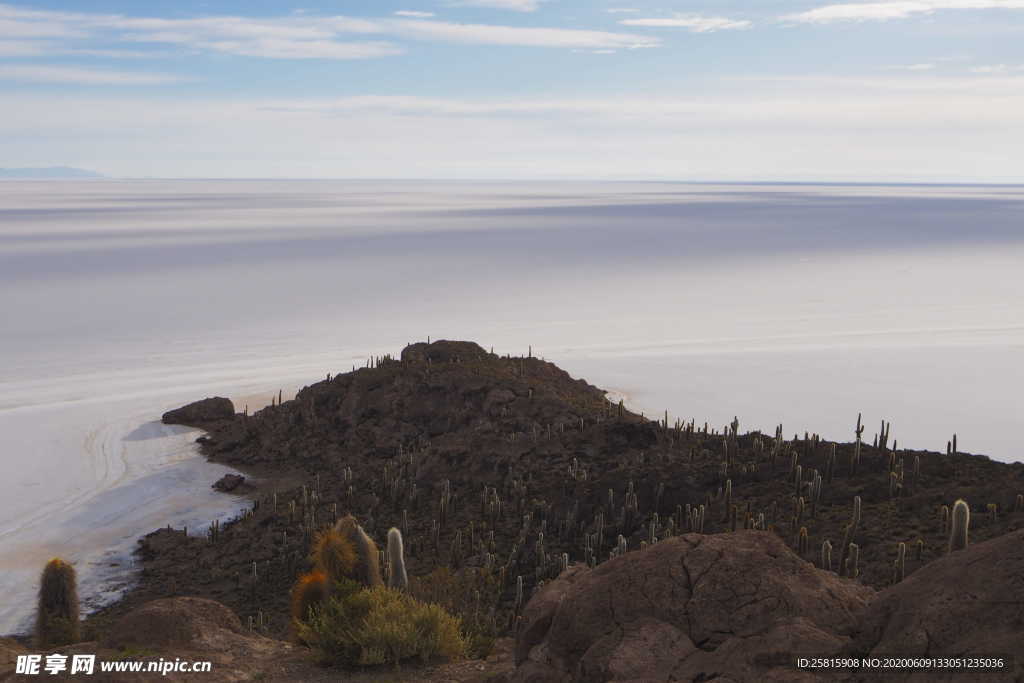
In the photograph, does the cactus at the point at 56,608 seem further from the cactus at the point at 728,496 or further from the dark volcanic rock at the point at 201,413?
the dark volcanic rock at the point at 201,413

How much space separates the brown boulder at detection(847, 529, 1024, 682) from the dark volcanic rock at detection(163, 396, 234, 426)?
27.5 metres

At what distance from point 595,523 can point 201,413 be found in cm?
1728

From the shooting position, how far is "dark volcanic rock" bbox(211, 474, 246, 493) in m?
25.5

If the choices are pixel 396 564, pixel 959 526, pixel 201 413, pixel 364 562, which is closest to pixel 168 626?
pixel 364 562

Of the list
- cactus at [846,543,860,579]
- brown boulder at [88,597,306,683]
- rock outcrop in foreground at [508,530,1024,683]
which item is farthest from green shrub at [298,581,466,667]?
cactus at [846,543,860,579]

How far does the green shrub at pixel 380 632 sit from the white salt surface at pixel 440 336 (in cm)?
940

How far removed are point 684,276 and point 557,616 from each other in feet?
227

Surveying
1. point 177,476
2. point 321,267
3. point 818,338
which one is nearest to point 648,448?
point 177,476

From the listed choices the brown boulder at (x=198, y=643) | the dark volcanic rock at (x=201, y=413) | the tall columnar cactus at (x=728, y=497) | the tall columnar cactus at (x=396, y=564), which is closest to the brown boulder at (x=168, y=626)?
the brown boulder at (x=198, y=643)

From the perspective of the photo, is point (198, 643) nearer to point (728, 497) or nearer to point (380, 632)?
point (380, 632)

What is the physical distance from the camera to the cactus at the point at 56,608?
41.4ft

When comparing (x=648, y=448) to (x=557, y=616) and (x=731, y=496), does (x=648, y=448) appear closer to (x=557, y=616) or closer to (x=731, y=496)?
(x=731, y=496)

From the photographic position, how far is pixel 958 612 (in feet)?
21.5

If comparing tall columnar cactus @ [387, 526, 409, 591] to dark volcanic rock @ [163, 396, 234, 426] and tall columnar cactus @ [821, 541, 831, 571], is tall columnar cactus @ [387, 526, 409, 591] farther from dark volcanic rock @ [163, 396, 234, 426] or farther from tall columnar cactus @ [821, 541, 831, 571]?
dark volcanic rock @ [163, 396, 234, 426]
